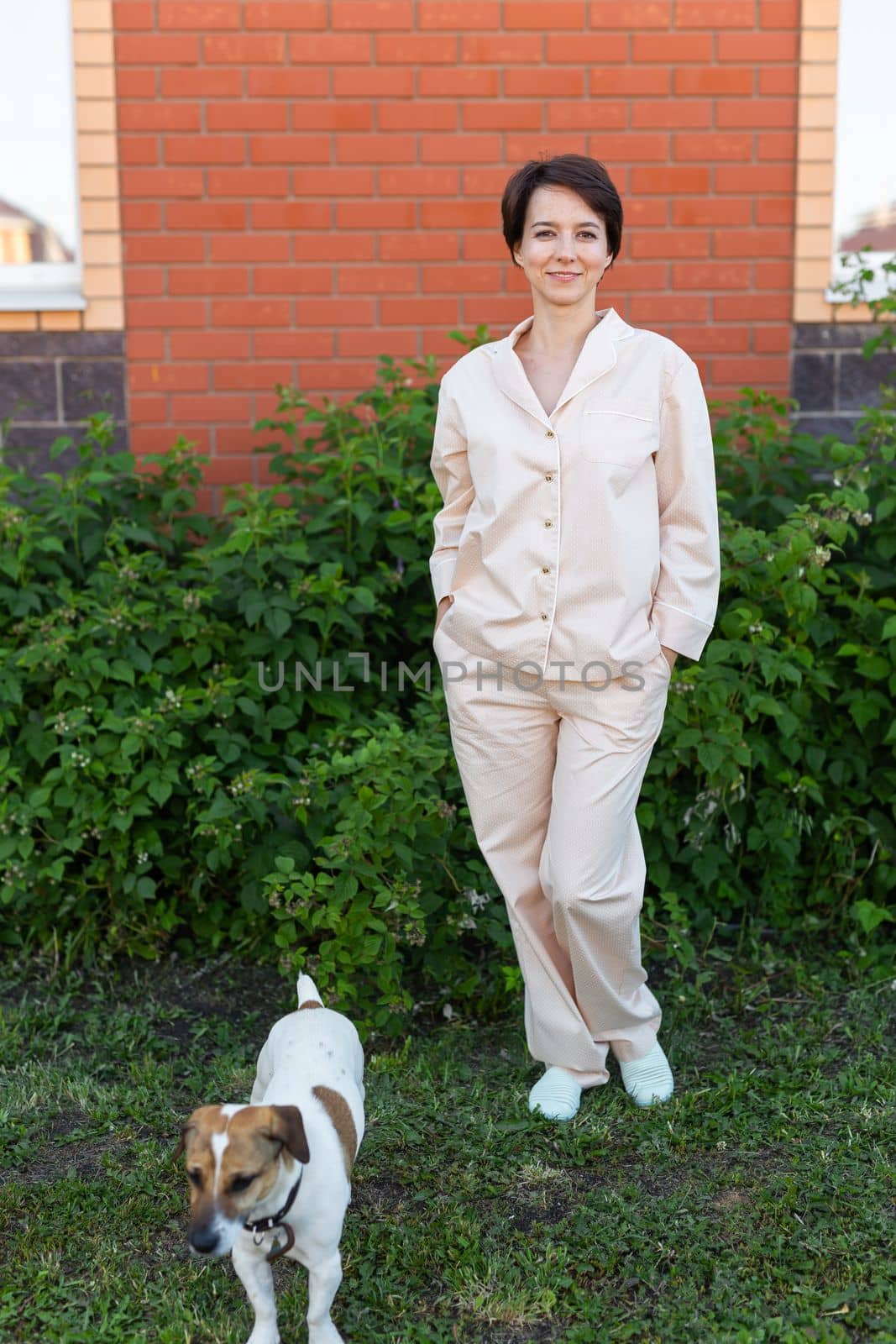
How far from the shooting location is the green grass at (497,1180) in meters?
2.62

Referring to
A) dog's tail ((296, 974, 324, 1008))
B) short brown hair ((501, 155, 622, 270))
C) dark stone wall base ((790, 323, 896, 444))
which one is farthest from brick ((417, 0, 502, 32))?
dog's tail ((296, 974, 324, 1008))

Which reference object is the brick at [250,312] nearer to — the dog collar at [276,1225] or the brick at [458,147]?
the brick at [458,147]

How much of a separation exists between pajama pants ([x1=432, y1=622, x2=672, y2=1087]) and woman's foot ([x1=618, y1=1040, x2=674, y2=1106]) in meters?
0.03

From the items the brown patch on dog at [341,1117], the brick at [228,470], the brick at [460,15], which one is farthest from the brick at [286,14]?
the brown patch on dog at [341,1117]

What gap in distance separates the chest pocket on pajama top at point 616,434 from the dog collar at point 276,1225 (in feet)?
5.54

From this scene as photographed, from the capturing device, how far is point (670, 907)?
3908mm

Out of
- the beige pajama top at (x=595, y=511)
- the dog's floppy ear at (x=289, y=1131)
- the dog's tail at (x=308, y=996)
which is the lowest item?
the dog's tail at (x=308, y=996)

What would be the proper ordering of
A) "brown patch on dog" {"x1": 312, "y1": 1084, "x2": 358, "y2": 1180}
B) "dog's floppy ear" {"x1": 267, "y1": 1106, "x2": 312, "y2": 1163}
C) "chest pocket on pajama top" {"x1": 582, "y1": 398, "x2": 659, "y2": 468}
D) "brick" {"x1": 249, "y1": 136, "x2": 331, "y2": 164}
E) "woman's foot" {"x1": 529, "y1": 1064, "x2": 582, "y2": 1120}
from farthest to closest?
1. "brick" {"x1": 249, "y1": 136, "x2": 331, "y2": 164}
2. "woman's foot" {"x1": 529, "y1": 1064, "x2": 582, "y2": 1120}
3. "chest pocket on pajama top" {"x1": 582, "y1": 398, "x2": 659, "y2": 468}
4. "brown patch on dog" {"x1": 312, "y1": 1084, "x2": 358, "y2": 1180}
5. "dog's floppy ear" {"x1": 267, "y1": 1106, "x2": 312, "y2": 1163}

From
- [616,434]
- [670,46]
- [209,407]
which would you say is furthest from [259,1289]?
[670,46]

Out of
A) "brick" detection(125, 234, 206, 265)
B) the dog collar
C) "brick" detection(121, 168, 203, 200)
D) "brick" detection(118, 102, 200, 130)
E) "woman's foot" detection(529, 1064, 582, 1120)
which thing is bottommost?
"woman's foot" detection(529, 1064, 582, 1120)

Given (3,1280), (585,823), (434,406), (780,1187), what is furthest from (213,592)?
(780,1187)

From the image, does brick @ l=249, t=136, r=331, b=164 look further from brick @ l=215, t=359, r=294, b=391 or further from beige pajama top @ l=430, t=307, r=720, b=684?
beige pajama top @ l=430, t=307, r=720, b=684

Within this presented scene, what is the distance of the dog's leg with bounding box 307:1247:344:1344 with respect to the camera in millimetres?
2373

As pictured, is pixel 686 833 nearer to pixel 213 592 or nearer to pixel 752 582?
pixel 752 582
